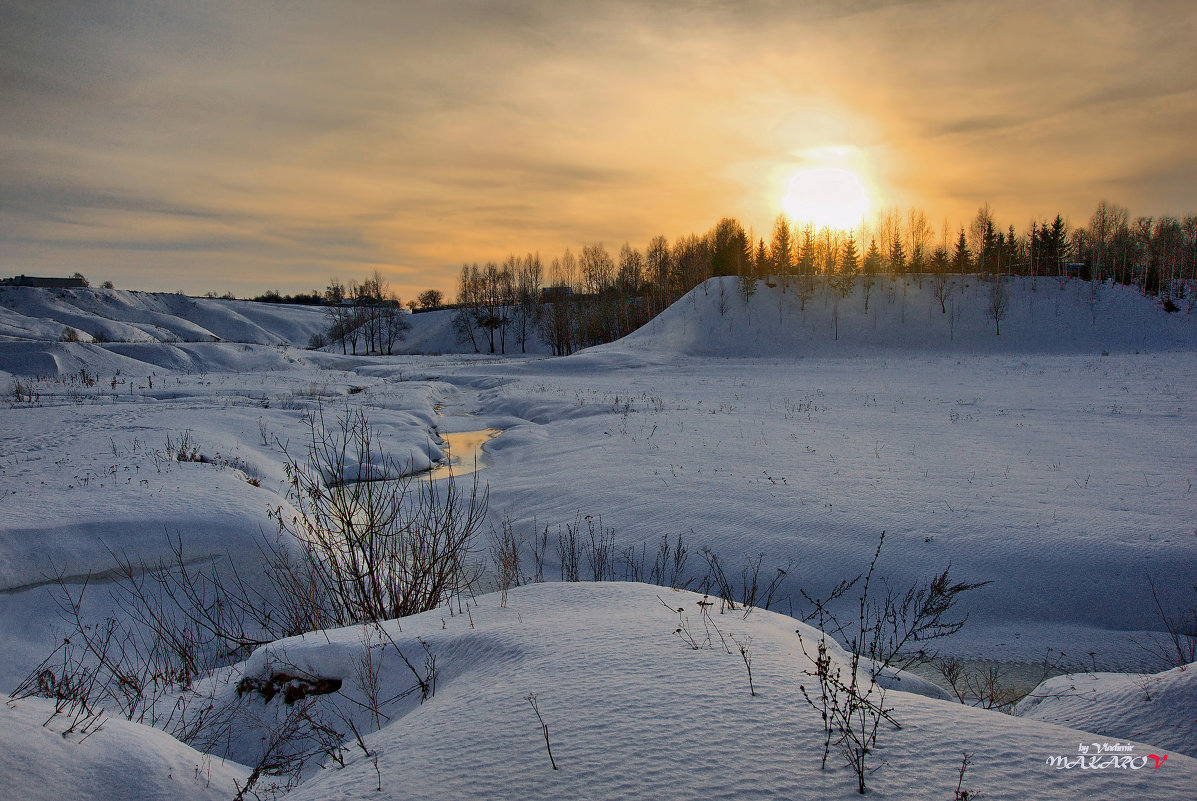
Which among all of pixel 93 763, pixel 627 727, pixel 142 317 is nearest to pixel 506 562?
pixel 627 727

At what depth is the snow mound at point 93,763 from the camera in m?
2.41

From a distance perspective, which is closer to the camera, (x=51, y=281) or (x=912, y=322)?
(x=912, y=322)

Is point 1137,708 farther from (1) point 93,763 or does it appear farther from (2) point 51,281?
(2) point 51,281

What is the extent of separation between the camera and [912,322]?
49.1 metres

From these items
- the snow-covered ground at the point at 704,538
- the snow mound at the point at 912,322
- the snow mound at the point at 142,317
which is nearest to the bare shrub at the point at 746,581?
the snow-covered ground at the point at 704,538

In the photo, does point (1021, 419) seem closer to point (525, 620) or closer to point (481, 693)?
point (525, 620)

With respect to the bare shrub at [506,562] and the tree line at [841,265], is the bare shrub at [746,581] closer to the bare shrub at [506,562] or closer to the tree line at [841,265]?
the bare shrub at [506,562]

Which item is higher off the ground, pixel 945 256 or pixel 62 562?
pixel 945 256

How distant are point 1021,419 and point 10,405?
2893 centimetres

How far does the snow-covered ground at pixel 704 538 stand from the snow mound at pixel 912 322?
20001 mm

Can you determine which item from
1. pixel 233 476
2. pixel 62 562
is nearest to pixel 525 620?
pixel 62 562

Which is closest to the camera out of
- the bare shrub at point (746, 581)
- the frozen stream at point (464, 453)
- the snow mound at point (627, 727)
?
the snow mound at point (627, 727)

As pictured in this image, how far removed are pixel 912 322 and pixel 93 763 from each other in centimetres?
5528

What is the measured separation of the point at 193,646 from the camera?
5.68 metres
